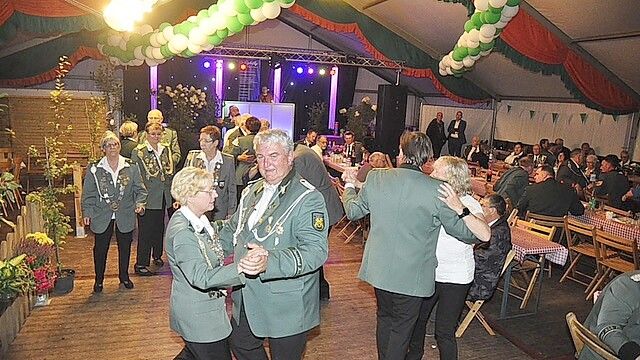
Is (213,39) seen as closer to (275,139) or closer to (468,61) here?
(468,61)

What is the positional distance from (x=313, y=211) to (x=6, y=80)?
9.87 metres

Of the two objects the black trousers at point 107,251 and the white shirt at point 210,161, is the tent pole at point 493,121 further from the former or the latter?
the black trousers at point 107,251

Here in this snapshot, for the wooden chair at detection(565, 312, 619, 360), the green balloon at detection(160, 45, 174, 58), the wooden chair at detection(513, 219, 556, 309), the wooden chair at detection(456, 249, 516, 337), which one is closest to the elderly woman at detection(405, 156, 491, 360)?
the wooden chair at detection(565, 312, 619, 360)

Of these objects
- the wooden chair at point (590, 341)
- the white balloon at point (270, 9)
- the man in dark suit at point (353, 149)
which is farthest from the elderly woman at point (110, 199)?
the man in dark suit at point (353, 149)

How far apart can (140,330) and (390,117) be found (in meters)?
8.30

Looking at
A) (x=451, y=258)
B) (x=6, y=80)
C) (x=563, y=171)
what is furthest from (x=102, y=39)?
(x=563, y=171)

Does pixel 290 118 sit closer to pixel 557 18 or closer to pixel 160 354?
pixel 557 18

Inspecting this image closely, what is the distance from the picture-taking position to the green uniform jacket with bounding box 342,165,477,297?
2815 mm

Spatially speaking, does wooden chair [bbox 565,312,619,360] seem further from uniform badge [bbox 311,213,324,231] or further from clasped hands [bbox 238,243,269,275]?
clasped hands [bbox 238,243,269,275]

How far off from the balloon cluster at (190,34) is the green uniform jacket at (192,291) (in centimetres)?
315

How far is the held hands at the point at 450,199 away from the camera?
9.07 feet

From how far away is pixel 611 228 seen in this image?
5734 mm

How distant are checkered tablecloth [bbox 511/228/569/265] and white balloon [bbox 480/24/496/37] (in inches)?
89.2

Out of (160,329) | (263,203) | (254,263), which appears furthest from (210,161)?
(254,263)
